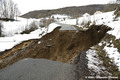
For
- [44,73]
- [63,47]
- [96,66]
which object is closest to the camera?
[44,73]

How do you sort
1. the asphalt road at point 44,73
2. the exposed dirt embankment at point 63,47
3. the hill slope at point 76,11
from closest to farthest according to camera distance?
the asphalt road at point 44,73 → the exposed dirt embankment at point 63,47 → the hill slope at point 76,11

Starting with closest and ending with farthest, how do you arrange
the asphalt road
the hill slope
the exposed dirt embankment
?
the asphalt road, the exposed dirt embankment, the hill slope

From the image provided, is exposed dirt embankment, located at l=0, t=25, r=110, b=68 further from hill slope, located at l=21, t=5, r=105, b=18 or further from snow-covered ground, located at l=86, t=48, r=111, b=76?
hill slope, located at l=21, t=5, r=105, b=18

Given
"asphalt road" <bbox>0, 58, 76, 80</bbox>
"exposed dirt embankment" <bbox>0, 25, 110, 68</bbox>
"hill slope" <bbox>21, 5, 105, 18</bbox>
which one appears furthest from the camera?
"hill slope" <bbox>21, 5, 105, 18</bbox>

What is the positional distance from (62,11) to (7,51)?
11927 cm

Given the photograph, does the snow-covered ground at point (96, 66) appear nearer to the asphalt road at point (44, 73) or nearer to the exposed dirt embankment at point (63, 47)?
the asphalt road at point (44, 73)

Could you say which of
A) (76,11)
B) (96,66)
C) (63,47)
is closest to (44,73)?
(96,66)

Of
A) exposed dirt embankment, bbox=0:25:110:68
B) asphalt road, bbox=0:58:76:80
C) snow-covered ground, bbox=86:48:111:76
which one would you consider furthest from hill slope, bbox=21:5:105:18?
asphalt road, bbox=0:58:76:80

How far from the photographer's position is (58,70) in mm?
4109

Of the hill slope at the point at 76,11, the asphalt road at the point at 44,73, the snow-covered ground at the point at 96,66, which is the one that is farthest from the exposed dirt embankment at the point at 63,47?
the hill slope at the point at 76,11

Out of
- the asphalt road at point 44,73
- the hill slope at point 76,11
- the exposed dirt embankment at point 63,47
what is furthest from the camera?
the hill slope at point 76,11

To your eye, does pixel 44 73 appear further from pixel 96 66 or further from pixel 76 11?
pixel 76 11

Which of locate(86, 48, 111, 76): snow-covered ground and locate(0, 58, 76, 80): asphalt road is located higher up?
locate(86, 48, 111, 76): snow-covered ground

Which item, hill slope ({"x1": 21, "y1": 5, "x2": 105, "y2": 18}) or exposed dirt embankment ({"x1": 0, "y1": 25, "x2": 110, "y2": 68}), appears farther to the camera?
hill slope ({"x1": 21, "y1": 5, "x2": 105, "y2": 18})
